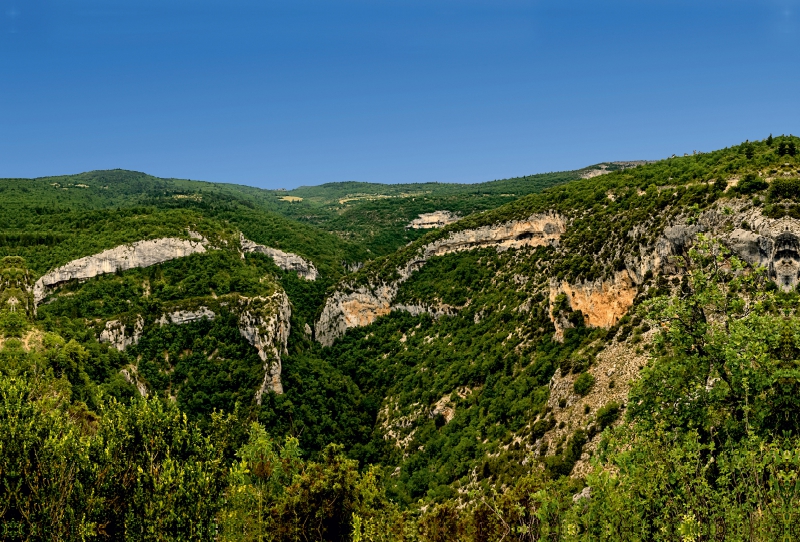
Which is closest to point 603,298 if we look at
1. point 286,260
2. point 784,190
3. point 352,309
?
point 784,190

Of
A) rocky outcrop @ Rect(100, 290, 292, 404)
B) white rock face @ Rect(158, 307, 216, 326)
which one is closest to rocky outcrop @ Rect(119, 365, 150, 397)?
rocky outcrop @ Rect(100, 290, 292, 404)

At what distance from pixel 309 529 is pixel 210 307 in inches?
2342

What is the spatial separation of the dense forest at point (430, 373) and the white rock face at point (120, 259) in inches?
14.7

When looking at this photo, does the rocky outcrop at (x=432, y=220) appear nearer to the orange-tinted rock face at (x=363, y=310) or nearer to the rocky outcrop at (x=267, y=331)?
the orange-tinted rock face at (x=363, y=310)

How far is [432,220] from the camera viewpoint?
140 m

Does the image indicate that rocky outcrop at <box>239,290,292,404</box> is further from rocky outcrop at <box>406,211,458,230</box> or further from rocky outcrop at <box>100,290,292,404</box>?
rocky outcrop at <box>406,211,458,230</box>

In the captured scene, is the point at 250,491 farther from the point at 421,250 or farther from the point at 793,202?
the point at 421,250

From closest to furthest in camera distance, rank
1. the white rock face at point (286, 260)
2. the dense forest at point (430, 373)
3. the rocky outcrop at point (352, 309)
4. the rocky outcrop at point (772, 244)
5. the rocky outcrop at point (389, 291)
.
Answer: the dense forest at point (430, 373) → the rocky outcrop at point (772, 244) → the rocky outcrop at point (389, 291) → the rocky outcrop at point (352, 309) → the white rock face at point (286, 260)

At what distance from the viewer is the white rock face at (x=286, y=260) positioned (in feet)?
328

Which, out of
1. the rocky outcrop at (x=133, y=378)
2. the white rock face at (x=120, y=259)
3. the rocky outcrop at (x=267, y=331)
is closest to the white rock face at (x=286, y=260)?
the white rock face at (x=120, y=259)

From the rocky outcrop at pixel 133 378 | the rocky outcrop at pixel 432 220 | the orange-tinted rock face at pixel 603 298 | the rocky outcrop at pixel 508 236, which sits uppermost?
the rocky outcrop at pixel 432 220

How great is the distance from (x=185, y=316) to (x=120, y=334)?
27.2 ft

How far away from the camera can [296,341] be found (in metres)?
77.2

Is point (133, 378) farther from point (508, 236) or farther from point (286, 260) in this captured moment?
point (508, 236)
